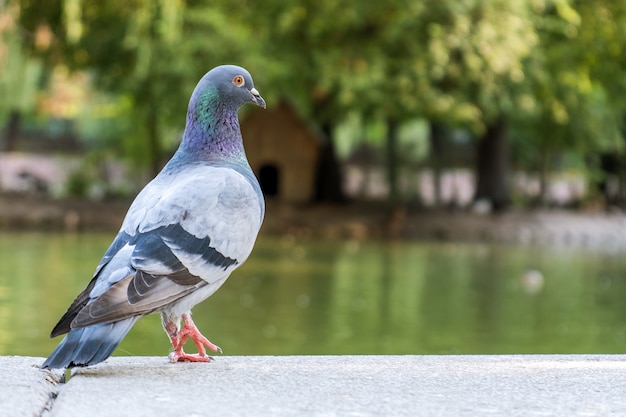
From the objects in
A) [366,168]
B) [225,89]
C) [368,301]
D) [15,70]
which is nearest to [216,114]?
[225,89]

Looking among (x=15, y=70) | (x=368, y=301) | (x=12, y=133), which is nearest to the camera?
(x=368, y=301)

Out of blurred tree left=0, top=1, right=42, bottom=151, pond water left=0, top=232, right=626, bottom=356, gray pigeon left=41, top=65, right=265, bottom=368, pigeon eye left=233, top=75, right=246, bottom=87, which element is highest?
blurred tree left=0, top=1, right=42, bottom=151

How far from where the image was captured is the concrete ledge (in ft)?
13.3

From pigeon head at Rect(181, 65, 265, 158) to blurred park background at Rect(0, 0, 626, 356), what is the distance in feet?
21.0

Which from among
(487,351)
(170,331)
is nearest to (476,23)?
(487,351)

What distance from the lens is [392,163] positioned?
1353 inches

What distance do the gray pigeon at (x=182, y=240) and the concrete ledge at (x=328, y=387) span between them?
0.18 meters

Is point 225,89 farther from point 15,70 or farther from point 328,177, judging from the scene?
point 15,70

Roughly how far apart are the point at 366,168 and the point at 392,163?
116cm

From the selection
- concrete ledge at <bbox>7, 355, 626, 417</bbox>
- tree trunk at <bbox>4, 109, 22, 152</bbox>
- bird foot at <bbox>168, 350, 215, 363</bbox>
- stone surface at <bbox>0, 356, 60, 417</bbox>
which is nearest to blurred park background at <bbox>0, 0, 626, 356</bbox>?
tree trunk at <bbox>4, 109, 22, 152</bbox>

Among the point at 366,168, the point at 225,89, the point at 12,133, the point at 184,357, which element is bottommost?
the point at 366,168

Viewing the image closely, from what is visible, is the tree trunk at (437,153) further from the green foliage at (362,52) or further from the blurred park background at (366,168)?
the green foliage at (362,52)

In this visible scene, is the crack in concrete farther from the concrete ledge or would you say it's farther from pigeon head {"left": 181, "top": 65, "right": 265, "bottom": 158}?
pigeon head {"left": 181, "top": 65, "right": 265, "bottom": 158}

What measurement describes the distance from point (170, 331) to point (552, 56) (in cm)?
Result: 2577
